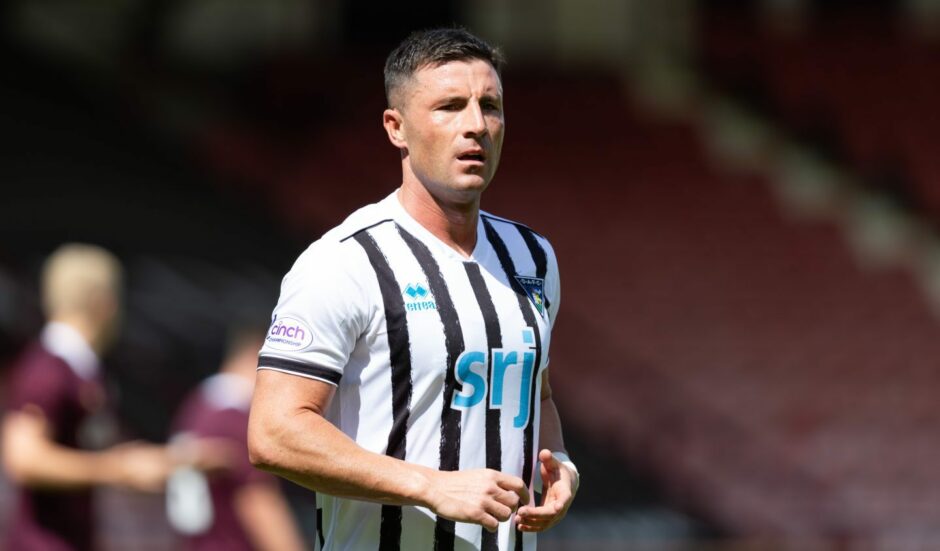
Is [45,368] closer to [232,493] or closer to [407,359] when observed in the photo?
[232,493]

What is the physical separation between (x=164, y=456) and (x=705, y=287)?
32.5 feet

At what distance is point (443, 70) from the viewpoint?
3.27 m

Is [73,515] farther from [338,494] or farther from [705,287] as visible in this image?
[705,287]

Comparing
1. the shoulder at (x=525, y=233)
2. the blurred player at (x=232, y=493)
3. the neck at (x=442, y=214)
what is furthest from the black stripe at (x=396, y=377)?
the blurred player at (x=232, y=493)

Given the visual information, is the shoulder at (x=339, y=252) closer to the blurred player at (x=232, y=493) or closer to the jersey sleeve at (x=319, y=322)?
the jersey sleeve at (x=319, y=322)

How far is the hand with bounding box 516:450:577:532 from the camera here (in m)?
3.18

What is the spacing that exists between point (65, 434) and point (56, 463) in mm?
194

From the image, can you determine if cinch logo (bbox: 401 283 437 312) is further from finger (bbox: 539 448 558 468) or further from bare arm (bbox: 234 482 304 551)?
bare arm (bbox: 234 482 304 551)

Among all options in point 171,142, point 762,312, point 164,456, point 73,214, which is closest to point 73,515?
point 164,456

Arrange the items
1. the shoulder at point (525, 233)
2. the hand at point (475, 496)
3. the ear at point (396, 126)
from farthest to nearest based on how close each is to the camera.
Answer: the shoulder at point (525, 233)
the ear at point (396, 126)
the hand at point (475, 496)

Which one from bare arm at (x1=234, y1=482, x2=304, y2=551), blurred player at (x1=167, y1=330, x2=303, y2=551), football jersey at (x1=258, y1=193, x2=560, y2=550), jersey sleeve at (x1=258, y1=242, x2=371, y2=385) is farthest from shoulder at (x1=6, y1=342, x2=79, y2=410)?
jersey sleeve at (x1=258, y1=242, x2=371, y2=385)

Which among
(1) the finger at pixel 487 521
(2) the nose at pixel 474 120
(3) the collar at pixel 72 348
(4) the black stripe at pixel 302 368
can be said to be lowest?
(1) the finger at pixel 487 521

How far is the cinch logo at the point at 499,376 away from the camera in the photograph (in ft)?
10.6

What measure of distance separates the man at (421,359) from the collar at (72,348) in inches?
94.9
